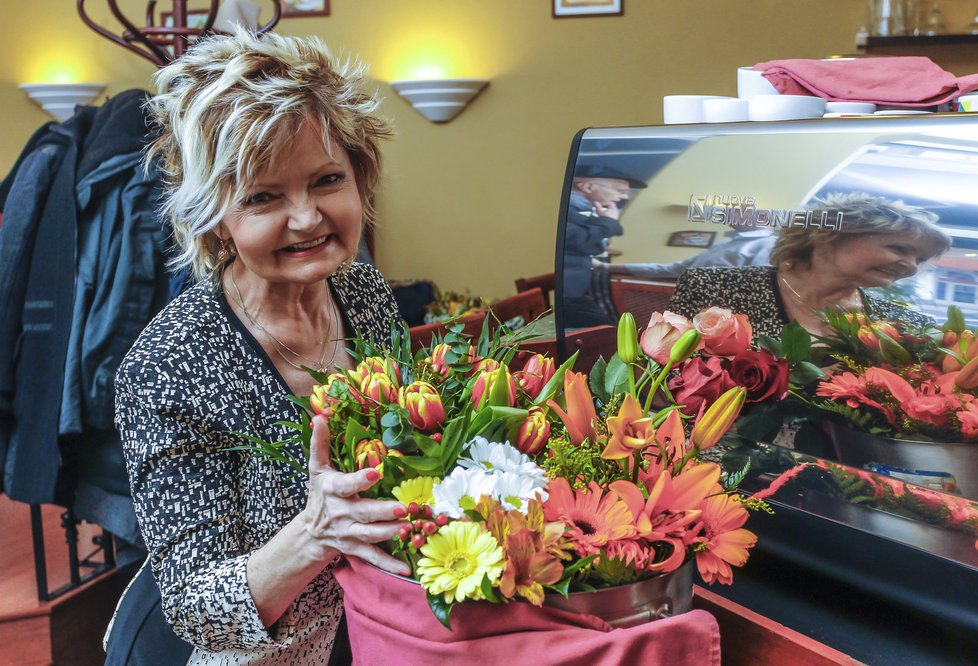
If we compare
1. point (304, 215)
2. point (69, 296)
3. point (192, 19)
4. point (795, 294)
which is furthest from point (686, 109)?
point (192, 19)

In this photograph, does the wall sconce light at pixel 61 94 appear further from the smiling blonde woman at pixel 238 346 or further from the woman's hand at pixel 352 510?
the woman's hand at pixel 352 510

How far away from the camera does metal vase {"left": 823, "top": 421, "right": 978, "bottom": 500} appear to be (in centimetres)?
62

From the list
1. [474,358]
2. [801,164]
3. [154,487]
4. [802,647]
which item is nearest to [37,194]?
[154,487]

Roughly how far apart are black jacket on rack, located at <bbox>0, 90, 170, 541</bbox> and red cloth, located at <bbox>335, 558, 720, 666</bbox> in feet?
4.01

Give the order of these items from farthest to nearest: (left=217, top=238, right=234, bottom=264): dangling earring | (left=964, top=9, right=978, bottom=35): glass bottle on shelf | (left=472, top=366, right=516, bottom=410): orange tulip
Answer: (left=964, top=9, right=978, bottom=35): glass bottle on shelf
(left=217, top=238, right=234, bottom=264): dangling earring
(left=472, top=366, right=516, bottom=410): orange tulip

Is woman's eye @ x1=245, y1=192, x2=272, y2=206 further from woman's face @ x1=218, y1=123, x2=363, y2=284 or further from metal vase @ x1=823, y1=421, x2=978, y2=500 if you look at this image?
metal vase @ x1=823, y1=421, x2=978, y2=500

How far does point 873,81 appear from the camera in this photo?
91 centimetres

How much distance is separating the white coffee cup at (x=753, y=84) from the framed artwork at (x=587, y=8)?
A: 2107 millimetres

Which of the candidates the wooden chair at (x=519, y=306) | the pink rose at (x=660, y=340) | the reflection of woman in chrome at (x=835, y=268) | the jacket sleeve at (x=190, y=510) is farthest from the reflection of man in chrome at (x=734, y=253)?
the wooden chair at (x=519, y=306)

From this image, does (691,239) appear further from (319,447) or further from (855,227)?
(319,447)

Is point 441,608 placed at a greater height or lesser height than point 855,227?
lesser

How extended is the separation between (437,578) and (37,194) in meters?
1.42

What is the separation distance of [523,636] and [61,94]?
3487mm

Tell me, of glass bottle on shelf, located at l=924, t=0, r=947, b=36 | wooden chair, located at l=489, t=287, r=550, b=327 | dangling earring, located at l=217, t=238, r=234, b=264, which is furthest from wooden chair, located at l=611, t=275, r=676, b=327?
glass bottle on shelf, located at l=924, t=0, r=947, b=36
